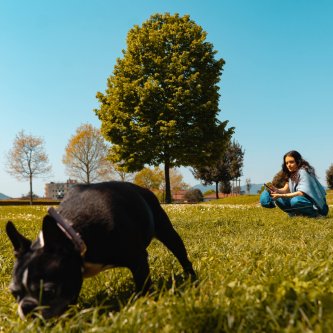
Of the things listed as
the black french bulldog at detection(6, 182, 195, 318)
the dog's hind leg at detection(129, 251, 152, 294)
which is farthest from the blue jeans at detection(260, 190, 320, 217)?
the dog's hind leg at detection(129, 251, 152, 294)

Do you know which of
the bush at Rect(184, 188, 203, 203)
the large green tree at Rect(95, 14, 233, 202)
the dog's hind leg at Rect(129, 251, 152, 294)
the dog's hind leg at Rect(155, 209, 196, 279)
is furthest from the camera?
the bush at Rect(184, 188, 203, 203)

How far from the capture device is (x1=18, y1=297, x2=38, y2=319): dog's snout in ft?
8.80

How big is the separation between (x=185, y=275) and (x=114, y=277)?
0.79 m

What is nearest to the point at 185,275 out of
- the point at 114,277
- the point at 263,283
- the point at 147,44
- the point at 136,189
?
the point at 114,277

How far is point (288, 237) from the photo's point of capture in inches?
289

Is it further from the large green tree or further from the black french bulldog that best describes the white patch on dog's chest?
the large green tree

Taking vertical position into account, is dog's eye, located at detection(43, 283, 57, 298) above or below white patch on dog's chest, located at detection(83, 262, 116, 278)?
below

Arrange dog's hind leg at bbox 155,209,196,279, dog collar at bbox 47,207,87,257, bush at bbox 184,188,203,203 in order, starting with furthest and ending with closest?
bush at bbox 184,188,203,203
dog's hind leg at bbox 155,209,196,279
dog collar at bbox 47,207,87,257

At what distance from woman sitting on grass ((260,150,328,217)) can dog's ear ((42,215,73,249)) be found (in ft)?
28.4

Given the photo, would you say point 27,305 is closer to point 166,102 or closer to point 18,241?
point 18,241

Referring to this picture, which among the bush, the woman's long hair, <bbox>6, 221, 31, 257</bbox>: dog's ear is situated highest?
the woman's long hair

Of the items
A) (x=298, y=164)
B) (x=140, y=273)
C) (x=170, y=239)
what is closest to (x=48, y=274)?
(x=140, y=273)

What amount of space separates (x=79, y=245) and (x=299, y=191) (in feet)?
29.1

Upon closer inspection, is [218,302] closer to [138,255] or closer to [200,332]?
[200,332]
